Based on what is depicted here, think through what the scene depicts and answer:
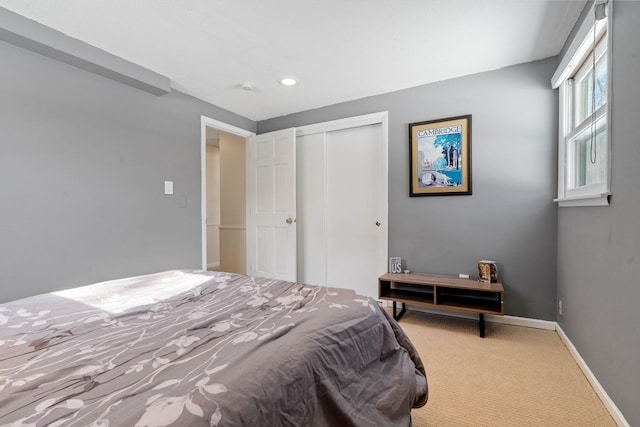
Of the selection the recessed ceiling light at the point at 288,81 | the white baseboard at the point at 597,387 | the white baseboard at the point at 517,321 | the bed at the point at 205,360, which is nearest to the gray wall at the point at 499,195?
the white baseboard at the point at 517,321

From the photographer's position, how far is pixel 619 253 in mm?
1444

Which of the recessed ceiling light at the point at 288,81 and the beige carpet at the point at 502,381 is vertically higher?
the recessed ceiling light at the point at 288,81

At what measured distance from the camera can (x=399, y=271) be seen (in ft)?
10.2

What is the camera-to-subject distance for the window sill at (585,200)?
5.21ft

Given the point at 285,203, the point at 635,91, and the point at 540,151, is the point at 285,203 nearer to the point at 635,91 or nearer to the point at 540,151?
the point at 540,151

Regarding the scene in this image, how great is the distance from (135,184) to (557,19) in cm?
358

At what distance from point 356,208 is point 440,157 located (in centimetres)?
109

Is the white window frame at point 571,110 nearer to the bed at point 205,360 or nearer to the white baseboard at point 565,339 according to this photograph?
the white baseboard at point 565,339

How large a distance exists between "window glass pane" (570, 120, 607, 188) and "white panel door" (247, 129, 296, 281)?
273cm

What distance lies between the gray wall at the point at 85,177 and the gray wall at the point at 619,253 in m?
3.37

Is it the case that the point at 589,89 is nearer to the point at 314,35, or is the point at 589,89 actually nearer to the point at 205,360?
the point at 314,35

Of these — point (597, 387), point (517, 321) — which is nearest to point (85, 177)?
point (597, 387)

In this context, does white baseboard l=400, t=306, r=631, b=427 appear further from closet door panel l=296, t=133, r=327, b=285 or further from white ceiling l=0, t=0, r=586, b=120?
white ceiling l=0, t=0, r=586, b=120

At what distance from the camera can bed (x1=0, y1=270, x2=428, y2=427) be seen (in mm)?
652
